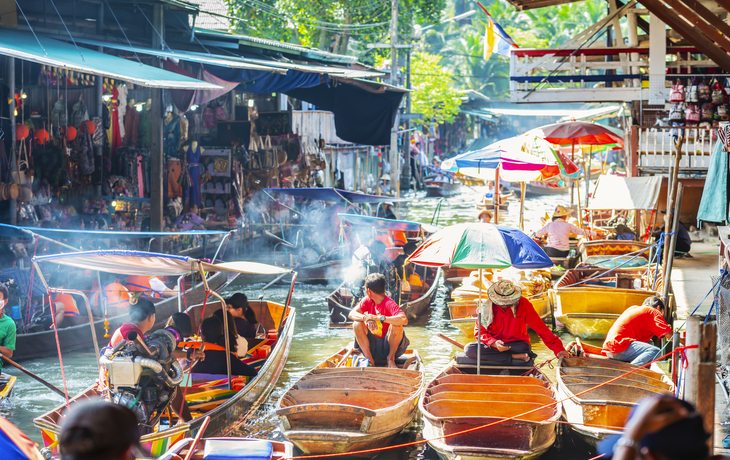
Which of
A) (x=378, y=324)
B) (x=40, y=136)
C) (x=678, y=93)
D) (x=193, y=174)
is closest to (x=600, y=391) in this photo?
(x=378, y=324)

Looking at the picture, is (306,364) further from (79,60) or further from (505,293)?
(79,60)

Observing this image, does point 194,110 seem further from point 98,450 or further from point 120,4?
point 98,450

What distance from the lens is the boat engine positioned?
18.5ft

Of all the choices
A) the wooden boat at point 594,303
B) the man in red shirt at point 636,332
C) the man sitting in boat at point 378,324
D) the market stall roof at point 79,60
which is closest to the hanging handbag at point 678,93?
the wooden boat at point 594,303

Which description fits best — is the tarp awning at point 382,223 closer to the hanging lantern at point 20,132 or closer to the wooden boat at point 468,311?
the wooden boat at point 468,311

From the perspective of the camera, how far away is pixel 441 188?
A: 36094mm

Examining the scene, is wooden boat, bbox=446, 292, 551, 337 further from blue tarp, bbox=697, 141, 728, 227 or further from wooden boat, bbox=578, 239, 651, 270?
blue tarp, bbox=697, 141, 728, 227

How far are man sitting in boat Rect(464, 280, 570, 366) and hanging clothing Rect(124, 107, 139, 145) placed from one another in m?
10.5

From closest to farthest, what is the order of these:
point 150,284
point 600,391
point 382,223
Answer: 1. point 600,391
2. point 150,284
3. point 382,223

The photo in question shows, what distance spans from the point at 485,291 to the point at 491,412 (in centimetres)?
497

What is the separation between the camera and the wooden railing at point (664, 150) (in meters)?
15.0

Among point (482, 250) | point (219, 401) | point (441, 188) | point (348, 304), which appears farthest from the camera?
point (441, 188)

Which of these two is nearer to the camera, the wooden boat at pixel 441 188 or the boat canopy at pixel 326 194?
the boat canopy at pixel 326 194

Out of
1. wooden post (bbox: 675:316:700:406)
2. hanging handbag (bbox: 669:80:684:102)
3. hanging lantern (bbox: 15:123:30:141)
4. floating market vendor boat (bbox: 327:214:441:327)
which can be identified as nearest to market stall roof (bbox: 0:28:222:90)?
hanging lantern (bbox: 15:123:30:141)
